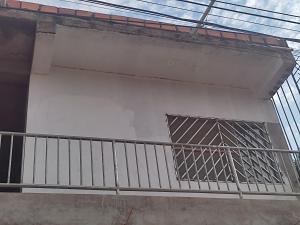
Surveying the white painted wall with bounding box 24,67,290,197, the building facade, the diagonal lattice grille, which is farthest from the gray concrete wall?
the diagonal lattice grille

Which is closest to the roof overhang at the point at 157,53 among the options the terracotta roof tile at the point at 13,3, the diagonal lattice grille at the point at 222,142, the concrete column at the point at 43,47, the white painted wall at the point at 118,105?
the concrete column at the point at 43,47

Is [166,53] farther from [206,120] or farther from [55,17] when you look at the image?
[55,17]

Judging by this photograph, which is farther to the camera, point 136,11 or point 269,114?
point 269,114

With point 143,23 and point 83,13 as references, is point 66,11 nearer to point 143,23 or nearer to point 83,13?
point 83,13

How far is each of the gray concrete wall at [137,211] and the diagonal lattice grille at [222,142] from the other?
166 centimetres

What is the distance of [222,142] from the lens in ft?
24.3

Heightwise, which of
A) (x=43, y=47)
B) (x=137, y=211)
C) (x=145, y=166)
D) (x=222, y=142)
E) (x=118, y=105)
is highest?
(x=43, y=47)

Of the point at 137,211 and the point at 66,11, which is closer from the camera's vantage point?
the point at 137,211

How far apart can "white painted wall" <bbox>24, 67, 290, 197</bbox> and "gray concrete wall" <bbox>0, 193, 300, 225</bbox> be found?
140 cm

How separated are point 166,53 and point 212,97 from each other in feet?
4.09

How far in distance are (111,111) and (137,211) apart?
2485 mm

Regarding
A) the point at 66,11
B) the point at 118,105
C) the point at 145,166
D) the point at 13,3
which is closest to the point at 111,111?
the point at 118,105

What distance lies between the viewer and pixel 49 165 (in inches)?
237

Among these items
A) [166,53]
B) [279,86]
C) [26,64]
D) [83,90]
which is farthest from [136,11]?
[279,86]
